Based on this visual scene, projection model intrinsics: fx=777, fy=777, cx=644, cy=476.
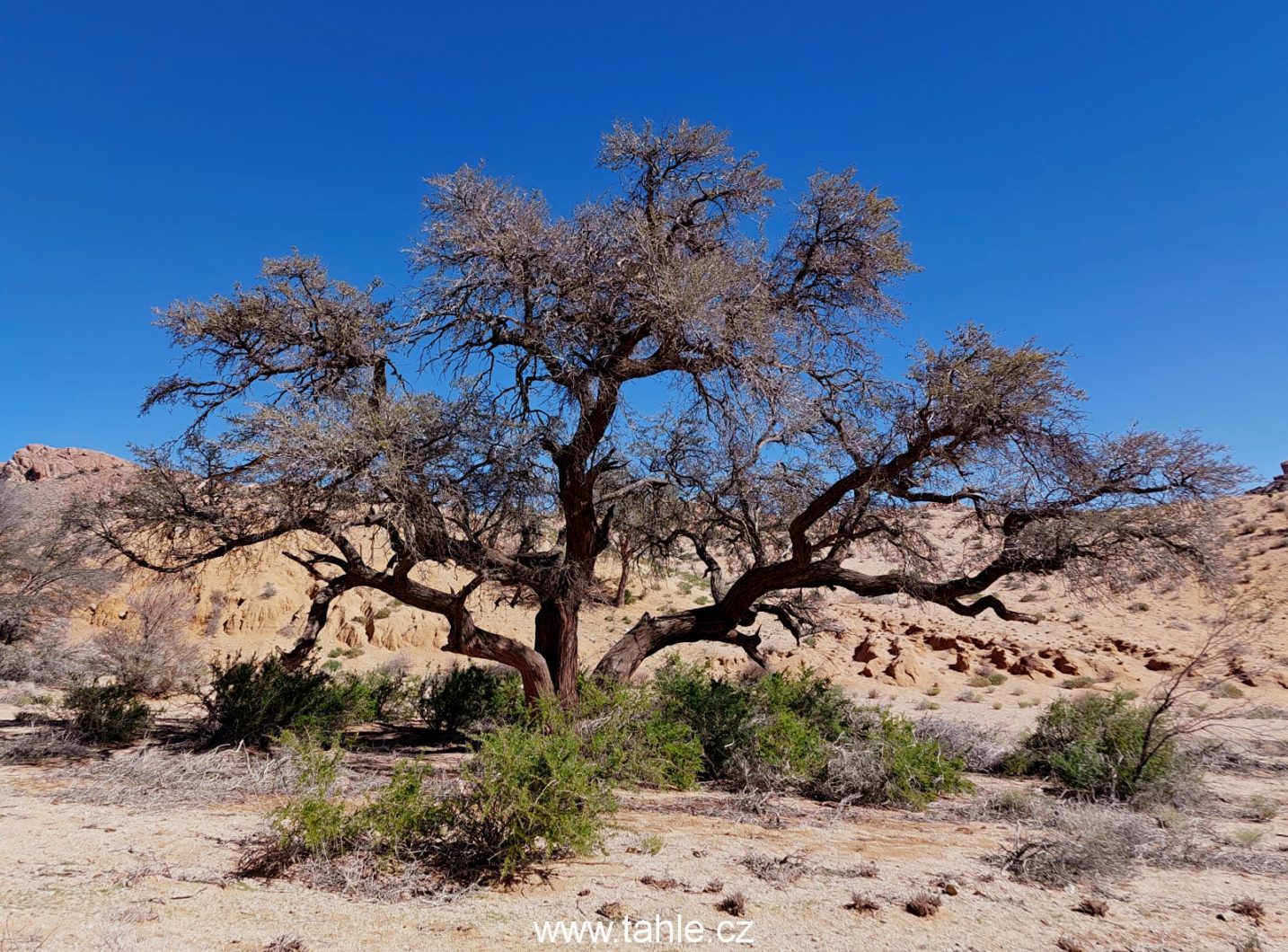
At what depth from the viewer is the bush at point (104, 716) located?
33.4ft

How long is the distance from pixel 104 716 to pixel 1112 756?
508 inches

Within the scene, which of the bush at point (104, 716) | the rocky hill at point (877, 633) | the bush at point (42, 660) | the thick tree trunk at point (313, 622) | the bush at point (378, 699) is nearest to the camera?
the bush at point (104, 716)

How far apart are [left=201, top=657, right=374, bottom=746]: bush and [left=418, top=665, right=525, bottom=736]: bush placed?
2045mm

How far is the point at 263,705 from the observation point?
10266 mm

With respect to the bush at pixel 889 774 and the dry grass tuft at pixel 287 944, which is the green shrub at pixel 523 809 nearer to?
the dry grass tuft at pixel 287 944

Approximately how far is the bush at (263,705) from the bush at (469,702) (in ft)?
6.71

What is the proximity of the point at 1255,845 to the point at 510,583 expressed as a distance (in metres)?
8.62

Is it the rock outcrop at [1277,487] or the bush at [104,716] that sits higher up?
the rock outcrop at [1277,487]

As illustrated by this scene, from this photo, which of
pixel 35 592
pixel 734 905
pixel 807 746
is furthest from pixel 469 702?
pixel 35 592

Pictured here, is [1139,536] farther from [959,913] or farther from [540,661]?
[540,661]

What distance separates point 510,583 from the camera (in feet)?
36.0

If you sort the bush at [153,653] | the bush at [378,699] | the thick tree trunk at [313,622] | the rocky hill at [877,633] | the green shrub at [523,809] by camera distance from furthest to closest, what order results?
the rocky hill at [877,633], the bush at [153,653], the bush at [378,699], the thick tree trunk at [313,622], the green shrub at [523,809]

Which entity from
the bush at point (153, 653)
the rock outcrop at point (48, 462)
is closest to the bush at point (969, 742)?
the bush at point (153, 653)

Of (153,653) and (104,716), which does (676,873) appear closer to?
(104,716)
